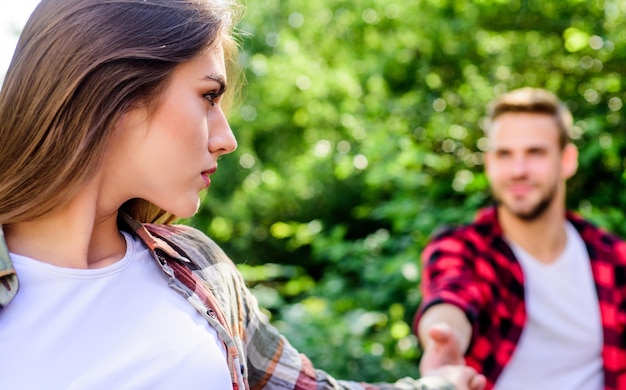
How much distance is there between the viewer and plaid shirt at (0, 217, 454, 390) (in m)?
1.12

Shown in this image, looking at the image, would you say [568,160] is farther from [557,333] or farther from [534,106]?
[557,333]

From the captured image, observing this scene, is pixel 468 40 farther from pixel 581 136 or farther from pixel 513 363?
pixel 513 363

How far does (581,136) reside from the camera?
10.7 feet

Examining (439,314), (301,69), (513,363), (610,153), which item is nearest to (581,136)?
(610,153)

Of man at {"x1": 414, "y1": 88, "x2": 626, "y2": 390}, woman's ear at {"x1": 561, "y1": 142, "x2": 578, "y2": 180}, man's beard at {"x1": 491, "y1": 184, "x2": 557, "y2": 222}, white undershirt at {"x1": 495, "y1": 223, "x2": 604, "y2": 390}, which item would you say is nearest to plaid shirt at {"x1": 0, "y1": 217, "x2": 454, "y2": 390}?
man at {"x1": 414, "y1": 88, "x2": 626, "y2": 390}

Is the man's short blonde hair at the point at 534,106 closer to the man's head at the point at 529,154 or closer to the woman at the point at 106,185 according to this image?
the man's head at the point at 529,154

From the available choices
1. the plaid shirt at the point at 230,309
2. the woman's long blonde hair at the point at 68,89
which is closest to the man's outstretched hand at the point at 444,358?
the plaid shirt at the point at 230,309

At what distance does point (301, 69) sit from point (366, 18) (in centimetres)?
55

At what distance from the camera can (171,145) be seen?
3.48 ft

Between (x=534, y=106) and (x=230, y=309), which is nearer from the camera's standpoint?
(x=230, y=309)

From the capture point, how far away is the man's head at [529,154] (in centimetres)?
258

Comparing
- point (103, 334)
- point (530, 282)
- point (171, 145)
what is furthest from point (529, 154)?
point (103, 334)

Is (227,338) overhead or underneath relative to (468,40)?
underneath

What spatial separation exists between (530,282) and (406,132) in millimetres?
1293
